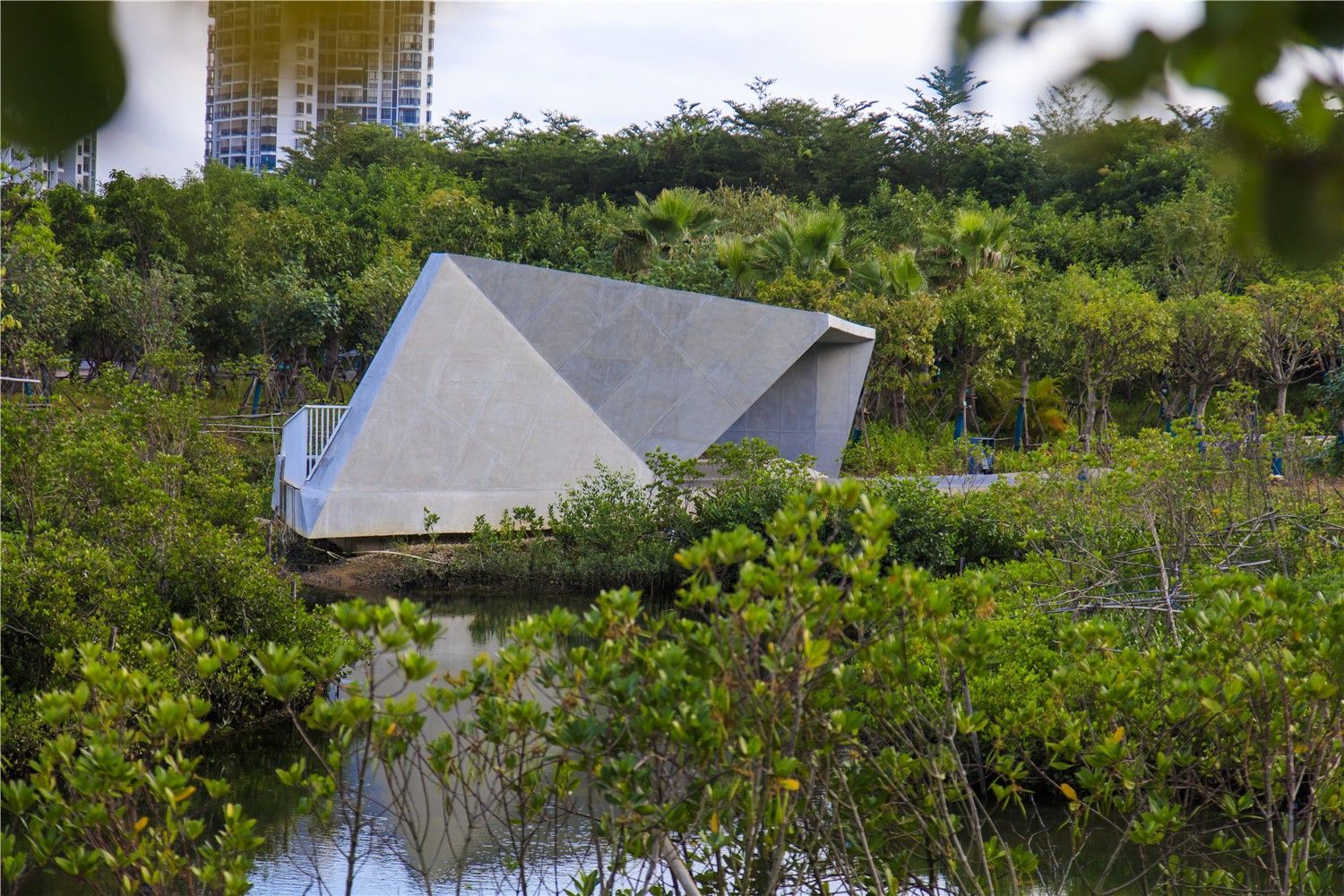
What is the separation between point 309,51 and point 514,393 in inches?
512

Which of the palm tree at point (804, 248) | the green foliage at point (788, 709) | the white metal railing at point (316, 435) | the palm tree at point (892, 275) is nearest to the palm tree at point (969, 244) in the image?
the palm tree at point (892, 275)

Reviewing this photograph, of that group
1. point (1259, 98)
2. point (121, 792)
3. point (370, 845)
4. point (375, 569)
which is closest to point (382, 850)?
point (370, 845)

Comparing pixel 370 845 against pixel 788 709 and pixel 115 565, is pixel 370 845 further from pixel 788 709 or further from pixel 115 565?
pixel 115 565

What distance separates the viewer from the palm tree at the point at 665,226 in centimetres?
→ 2159

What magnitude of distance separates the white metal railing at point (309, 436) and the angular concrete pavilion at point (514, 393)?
3cm

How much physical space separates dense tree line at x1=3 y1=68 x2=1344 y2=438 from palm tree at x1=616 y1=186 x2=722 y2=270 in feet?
0.17

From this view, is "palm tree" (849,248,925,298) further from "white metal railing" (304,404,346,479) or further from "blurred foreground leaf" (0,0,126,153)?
"blurred foreground leaf" (0,0,126,153)

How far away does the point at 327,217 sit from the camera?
26.1 m

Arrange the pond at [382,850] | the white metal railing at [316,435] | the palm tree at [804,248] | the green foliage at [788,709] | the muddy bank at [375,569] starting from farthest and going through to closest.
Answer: the palm tree at [804,248] → the white metal railing at [316,435] → the muddy bank at [375,569] → the pond at [382,850] → the green foliage at [788,709]

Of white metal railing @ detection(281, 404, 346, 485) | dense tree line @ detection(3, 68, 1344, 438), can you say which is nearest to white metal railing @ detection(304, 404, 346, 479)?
white metal railing @ detection(281, 404, 346, 485)

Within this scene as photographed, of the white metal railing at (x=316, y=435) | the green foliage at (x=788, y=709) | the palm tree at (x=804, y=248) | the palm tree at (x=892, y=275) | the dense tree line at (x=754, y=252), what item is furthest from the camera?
the palm tree at (x=804, y=248)

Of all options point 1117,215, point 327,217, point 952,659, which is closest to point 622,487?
point 952,659

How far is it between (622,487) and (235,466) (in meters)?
4.24

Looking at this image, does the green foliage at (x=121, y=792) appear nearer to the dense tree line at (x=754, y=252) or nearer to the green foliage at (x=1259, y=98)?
the green foliage at (x=1259, y=98)
